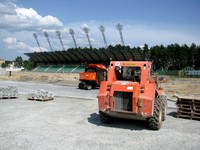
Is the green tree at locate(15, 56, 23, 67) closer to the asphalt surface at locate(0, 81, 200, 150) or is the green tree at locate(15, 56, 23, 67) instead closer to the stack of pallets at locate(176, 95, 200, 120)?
the asphalt surface at locate(0, 81, 200, 150)

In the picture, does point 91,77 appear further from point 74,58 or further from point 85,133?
point 74,58

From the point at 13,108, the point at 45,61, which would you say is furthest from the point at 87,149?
the point at 45,61

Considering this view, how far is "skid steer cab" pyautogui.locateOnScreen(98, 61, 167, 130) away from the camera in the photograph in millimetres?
10320

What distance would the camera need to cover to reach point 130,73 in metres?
11.8

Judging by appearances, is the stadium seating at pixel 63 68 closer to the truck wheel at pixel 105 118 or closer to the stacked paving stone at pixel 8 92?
the stacked paving stone at pixel 8 92

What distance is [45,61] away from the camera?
99.7 meters

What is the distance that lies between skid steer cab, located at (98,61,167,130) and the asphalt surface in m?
0.66

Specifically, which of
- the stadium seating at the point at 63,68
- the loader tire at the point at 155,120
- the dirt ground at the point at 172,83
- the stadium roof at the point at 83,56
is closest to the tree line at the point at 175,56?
the stadium roof at the point at 83,56

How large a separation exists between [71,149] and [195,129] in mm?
5588

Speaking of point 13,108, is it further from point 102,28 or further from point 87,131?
point 102,28

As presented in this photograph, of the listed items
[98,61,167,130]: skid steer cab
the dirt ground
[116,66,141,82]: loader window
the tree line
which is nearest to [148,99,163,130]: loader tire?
[98,61,167,130]: skid steer cab

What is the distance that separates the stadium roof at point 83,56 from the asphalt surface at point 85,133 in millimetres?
49157

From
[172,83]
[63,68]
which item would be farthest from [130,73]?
[63,68]

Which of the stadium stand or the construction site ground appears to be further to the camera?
the stadium stand
